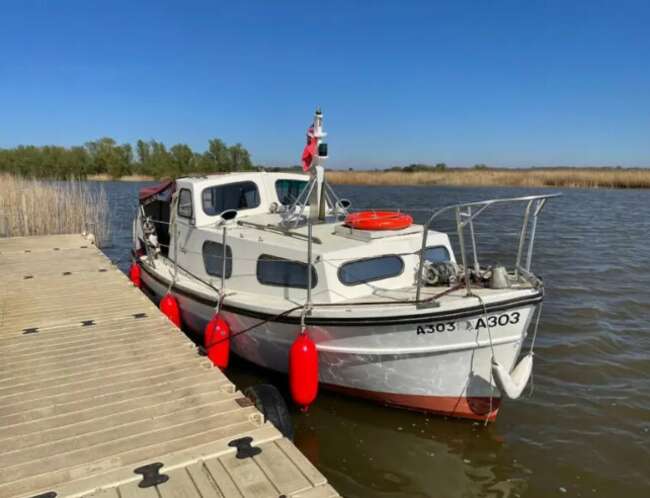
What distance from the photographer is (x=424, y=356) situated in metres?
5.73

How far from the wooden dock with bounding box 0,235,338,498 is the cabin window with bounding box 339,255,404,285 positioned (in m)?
2.10

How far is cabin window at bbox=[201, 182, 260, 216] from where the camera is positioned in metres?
8.48

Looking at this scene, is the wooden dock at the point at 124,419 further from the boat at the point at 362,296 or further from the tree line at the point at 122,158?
the tree line at the point at 122,158

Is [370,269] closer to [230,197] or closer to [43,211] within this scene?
[230,197]

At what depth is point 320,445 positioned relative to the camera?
5.85 metres

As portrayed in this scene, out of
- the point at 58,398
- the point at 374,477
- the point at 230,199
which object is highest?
the point at 230,199

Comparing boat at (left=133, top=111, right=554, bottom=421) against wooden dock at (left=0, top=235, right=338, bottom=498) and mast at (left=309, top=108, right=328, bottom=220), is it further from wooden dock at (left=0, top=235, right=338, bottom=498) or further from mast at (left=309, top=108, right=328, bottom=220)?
wooden dock at (left=0, top=235, right=338, bottom=498)

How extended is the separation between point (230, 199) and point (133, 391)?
177 inches

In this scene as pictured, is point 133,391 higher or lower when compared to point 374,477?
higher

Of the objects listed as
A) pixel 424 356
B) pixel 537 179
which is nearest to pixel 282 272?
pixel 424 356

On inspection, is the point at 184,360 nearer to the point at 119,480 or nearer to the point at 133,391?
the point at 133,391

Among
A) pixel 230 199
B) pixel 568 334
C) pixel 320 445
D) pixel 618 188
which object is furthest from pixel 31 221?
pixel 618 188

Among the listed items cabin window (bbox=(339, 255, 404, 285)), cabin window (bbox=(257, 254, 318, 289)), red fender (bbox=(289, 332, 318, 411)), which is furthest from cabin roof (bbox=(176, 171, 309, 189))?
red fender (bbox=(289, 332, 318, 411))

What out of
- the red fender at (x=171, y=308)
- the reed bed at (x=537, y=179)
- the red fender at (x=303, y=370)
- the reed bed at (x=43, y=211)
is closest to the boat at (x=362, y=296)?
the red fender at (x=171, y=308)
